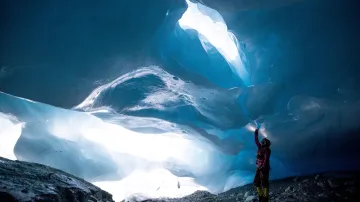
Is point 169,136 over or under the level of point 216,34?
under

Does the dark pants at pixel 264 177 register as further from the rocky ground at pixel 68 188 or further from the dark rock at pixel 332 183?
the dark rock at pixel 332 183

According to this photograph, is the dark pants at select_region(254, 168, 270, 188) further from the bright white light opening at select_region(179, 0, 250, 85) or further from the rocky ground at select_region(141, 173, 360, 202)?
the bright white light opening at select_region(179, 0, 250, 85)

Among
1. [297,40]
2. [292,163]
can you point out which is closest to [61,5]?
[297,40]

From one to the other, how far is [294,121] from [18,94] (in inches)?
360

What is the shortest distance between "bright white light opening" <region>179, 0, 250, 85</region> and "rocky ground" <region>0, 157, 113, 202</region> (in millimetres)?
6315

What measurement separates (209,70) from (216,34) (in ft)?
5.56

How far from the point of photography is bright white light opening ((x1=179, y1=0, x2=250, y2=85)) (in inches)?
365

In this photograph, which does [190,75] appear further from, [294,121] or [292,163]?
[292,163]

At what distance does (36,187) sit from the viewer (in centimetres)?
441

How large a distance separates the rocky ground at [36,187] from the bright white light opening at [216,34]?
20.7 ft

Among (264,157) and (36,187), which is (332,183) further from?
(36,187)

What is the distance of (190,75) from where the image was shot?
9.06 metres

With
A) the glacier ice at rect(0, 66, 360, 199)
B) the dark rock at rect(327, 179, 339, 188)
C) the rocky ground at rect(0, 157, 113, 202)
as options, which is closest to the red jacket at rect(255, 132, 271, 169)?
the dark rock at rect(327, 179, 339, 188)

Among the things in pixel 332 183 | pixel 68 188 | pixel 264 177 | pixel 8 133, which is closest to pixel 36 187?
pixel 68 188
